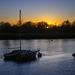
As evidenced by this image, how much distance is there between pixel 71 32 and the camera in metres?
116

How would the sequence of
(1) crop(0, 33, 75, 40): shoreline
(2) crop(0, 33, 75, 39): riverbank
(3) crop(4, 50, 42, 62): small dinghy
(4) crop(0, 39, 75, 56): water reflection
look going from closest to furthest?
(3) crop(4, 50, 42, 62): small dinghy
(4) crop(0, 39, 75, 56): water reflection
(1) crop(0, 33, 75, 40): shoreline
(2) crop(0, 33, 75, 39): riverbank

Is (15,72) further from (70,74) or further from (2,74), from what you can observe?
(70,74)

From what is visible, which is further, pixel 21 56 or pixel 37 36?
pixel 37 36

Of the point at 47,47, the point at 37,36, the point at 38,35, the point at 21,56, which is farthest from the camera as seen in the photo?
the point at 38,35

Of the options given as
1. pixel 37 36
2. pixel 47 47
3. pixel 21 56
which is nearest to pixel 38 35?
pixel 37 36

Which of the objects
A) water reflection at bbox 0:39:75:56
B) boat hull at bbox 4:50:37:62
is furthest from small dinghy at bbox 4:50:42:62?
water reflection at bbox 0:39:75:56

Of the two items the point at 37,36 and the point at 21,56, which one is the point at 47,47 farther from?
the point at 37,36

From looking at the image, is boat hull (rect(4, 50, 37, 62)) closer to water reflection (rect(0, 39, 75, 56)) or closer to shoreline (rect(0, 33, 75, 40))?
water reflection (rect(0, 39, 75, 56))

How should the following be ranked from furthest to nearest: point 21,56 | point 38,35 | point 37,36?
point 38,35 → point 37,36 → point 21,56

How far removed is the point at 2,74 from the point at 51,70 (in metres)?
6.11

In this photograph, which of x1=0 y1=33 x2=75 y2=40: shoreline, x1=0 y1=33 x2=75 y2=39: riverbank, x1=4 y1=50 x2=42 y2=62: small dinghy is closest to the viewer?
x1=4 y1=50 x2=42 y2=62: small dinghy

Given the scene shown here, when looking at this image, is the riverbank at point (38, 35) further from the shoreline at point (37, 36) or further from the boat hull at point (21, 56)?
the boat hull at point (21, 56)

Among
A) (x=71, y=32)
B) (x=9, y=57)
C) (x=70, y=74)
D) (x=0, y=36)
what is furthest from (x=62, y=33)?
(x=70, y=74)

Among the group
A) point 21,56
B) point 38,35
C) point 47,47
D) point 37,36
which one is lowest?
point 47,47
